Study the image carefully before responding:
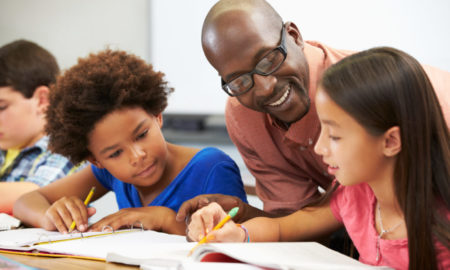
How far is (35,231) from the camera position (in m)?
1.26

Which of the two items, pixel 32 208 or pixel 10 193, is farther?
pixel 10 193

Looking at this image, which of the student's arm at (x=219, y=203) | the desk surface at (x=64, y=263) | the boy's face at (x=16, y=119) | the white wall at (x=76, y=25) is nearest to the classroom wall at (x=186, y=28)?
the white wall at (x=76, y=25)

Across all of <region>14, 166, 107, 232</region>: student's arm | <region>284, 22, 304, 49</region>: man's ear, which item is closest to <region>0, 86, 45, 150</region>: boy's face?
<region>14, 166, 107, 232</region>: student's arm

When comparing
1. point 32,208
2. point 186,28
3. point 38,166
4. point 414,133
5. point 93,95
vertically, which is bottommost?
point 38,166

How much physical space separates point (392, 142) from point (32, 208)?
1.03m

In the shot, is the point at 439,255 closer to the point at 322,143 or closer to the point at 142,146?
the point at 322,143

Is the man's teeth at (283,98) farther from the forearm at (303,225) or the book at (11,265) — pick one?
the book at (11,265)

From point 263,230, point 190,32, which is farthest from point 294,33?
point 190,32

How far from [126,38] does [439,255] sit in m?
2.98

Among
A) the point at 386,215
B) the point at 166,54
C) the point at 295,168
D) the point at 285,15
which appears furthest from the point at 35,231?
the point at 166,54

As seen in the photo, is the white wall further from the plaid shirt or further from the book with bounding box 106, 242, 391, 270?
the book with bounding box 106, 242, 391, 270

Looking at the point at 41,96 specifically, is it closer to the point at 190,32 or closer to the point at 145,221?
the point at 145,221

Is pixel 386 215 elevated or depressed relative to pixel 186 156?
elevated

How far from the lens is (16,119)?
1976mm
